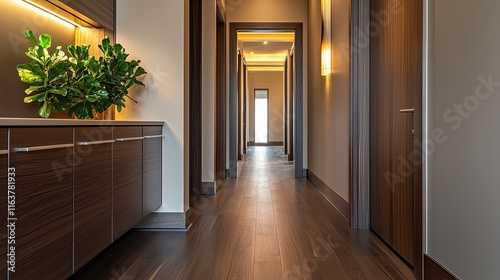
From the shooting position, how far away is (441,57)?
1.43m

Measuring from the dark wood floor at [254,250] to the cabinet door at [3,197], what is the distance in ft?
2.32

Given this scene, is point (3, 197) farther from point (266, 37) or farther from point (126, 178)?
point (266, 37)

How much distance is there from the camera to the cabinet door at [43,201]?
1052 mm

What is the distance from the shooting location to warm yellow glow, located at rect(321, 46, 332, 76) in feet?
11.3

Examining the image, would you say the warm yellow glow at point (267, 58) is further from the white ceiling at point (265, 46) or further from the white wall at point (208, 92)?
the white wall at point (208, 92)

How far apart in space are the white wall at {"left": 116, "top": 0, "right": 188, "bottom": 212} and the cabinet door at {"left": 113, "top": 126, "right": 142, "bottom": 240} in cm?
37

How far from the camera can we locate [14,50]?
1.67 m

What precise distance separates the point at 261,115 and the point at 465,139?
1239cm

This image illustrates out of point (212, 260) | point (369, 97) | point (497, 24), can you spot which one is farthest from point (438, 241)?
point (369, 97)

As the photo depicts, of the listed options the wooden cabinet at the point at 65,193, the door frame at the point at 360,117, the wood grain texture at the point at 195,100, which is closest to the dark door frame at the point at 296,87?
the wood grain texture at the point at 195,100

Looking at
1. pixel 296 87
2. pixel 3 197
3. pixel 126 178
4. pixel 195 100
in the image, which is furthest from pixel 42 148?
pixel 296 87

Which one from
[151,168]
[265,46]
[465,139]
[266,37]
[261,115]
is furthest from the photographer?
[261,115]

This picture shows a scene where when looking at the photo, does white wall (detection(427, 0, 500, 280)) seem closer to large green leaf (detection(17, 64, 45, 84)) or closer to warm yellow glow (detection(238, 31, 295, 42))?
large green leaf (detection(17, 64, 45, 84))

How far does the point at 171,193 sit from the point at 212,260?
69 cm
